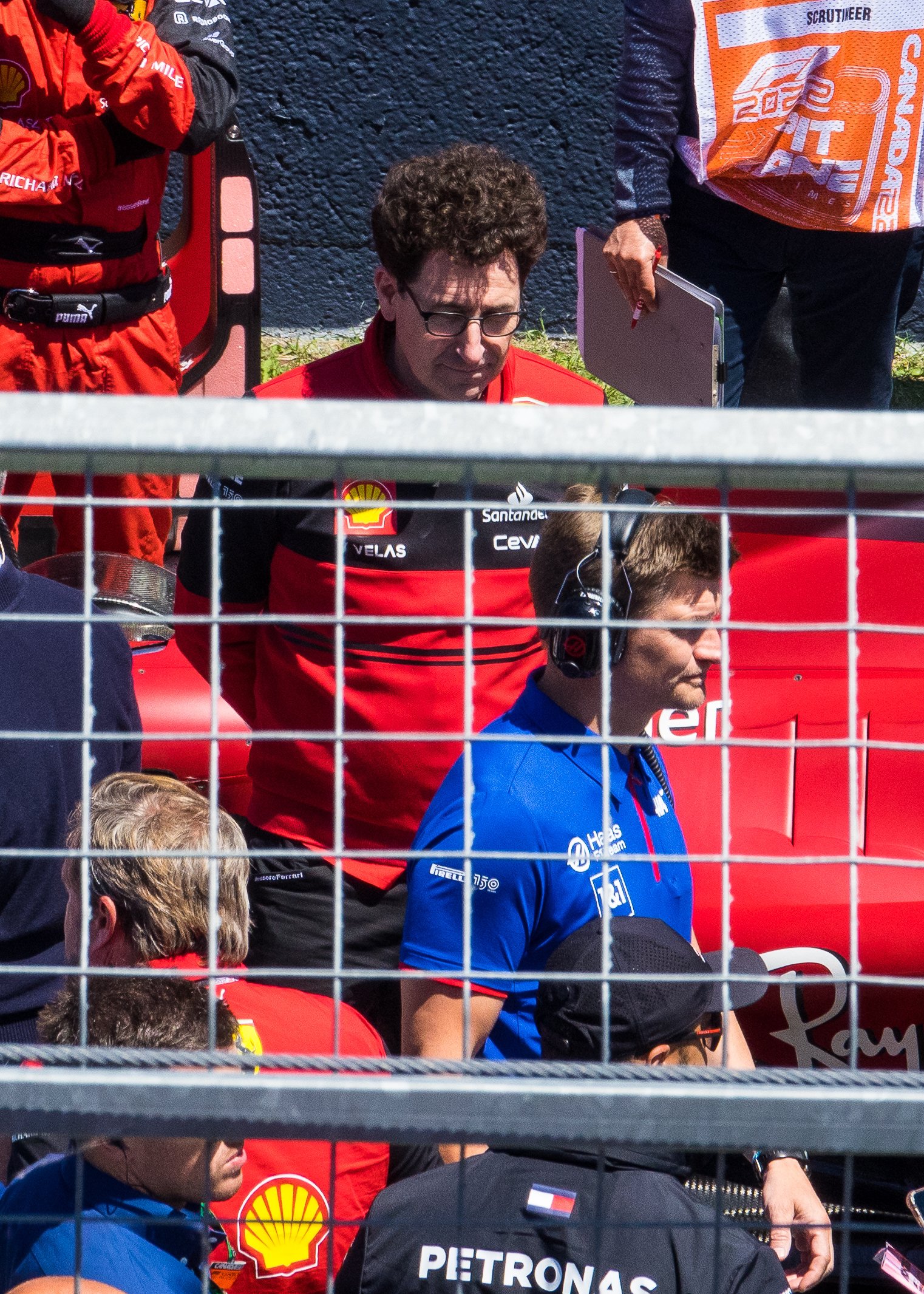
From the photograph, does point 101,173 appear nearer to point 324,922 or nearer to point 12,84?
point 12,84

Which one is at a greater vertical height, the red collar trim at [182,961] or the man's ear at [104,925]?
the man's ear at [104,925]

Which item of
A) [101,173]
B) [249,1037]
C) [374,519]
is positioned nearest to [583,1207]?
[249,1037]

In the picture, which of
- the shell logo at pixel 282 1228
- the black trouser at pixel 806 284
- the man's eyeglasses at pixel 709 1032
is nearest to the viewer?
the man's eyeglasses at pixel 709 1032

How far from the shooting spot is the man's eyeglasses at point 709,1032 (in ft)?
5.73

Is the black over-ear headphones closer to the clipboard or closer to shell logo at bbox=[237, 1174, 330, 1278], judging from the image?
shell logo at bbox=[237, 1174, 330, 1278]

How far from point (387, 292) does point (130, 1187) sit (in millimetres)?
1672

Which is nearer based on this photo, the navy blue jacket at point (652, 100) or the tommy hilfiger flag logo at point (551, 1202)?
the tommy hilfiger flag logo at point (551, 1202)

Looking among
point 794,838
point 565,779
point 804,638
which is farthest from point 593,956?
point 804,638

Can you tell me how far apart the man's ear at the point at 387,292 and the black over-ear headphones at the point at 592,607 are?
0.90 m

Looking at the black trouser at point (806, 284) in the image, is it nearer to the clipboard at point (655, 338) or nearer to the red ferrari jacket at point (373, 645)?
the clipboard at point (655, 338)

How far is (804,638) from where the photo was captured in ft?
9.52

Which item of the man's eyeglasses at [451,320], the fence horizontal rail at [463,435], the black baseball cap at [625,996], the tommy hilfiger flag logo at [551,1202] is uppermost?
the fence horizontal rail at [463,435]

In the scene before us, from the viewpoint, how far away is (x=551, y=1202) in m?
1.58

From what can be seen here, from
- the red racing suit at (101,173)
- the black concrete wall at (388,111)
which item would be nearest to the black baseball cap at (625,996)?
the red racing suit at (101,173)
